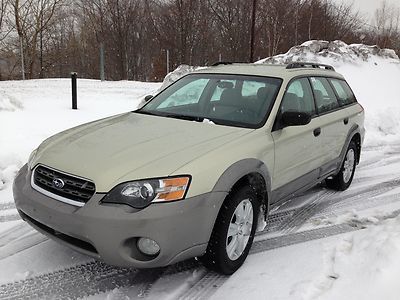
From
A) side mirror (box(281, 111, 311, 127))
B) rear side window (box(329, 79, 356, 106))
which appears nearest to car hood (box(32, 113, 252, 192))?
side mirror (box(281, 111, 311, 127))

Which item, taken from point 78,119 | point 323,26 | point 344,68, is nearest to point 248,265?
point 78,119

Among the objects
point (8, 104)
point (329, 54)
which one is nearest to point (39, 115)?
point (8, 104)

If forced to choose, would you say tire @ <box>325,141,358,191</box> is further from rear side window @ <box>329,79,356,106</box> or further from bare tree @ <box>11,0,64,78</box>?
bare tree @ <box>11,0,64,78</box>

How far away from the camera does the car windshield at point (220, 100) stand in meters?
3.57

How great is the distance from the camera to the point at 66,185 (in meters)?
2.66

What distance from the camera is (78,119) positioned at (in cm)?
834

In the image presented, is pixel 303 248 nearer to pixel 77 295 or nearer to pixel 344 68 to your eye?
pixel 77 295

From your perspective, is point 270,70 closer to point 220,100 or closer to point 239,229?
point 220,100

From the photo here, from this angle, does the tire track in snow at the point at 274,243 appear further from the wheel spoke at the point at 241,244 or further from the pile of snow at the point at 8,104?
the pile of snow at the point at 8,104

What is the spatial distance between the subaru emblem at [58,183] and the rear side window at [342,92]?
3.47 metres

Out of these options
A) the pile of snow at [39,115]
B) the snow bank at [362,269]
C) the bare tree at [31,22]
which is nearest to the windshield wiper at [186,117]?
the snow bank at [362,269]

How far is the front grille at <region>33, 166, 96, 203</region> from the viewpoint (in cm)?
257

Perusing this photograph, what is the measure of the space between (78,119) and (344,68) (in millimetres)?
9026

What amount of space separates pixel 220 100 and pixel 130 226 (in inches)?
71.5
